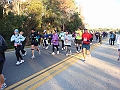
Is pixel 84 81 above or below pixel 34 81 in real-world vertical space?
below

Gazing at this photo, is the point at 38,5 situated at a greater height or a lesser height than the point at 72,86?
greater

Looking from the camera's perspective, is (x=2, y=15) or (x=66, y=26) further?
(x=66, y=26)

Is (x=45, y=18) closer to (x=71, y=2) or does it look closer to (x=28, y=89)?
(x=71, y=2)

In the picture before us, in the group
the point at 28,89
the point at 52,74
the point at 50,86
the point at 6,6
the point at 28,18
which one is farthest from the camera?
the point at 6,6

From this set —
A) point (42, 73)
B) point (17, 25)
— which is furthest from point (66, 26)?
point (42, 73)

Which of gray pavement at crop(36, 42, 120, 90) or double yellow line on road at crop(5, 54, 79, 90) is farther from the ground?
double yellow line on road at crop(5, 54, 79, 90)

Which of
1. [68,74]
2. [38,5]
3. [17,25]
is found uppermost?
[38,5]

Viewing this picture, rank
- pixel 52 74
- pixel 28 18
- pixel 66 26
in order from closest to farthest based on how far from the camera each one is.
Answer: pixel 52 74 → pixel 28 18 → pixel 66 26

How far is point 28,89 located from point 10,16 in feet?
70.9

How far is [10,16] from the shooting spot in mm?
25922

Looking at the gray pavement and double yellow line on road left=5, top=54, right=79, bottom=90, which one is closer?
double yellow line on road left=5, top=54, right=79, bottom=90

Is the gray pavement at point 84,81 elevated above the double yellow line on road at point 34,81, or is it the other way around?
the double yellow line on road at point 34,81

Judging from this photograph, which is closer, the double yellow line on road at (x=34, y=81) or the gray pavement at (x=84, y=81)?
the double yellow line on road at (x=34, y=81)

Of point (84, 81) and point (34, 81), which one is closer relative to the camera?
point (34, 81)
